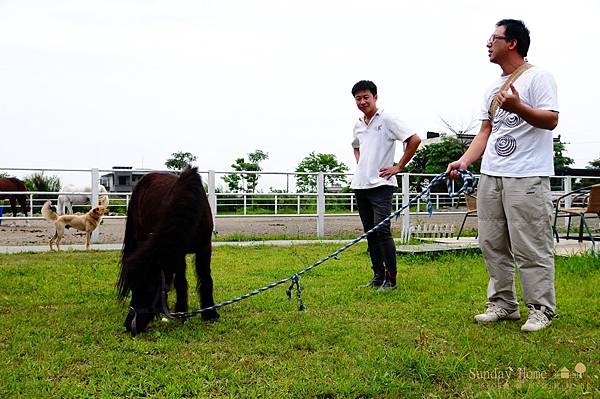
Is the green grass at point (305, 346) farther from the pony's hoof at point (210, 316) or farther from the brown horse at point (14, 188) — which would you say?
the brown horse at point (14, 188)

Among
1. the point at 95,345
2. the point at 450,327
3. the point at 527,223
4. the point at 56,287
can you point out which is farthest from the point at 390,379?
the point at 56,287

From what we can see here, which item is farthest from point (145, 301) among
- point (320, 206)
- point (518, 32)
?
point (320, 206)

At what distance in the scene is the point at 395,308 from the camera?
4.05 m

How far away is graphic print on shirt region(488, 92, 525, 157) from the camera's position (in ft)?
11.0

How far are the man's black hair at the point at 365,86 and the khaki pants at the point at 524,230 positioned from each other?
1.52 metres

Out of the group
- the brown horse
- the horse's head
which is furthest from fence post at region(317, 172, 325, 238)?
the horse's head

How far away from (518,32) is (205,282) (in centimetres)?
256

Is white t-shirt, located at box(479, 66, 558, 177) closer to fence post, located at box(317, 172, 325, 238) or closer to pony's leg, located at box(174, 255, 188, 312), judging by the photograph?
pony's leg, located at box(174, 255, 188, 312)

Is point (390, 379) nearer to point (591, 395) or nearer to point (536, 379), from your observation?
point (536, 379)

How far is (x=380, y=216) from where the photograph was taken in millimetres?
4609

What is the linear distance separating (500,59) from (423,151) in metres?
27.6

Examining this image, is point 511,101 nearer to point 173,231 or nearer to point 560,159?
point 173,231

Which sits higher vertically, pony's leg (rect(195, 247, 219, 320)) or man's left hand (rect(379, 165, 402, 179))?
man's left hand (rect(379, 165, 402, 179))

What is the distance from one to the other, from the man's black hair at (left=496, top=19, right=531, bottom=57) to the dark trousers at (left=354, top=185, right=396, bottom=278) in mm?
1647
